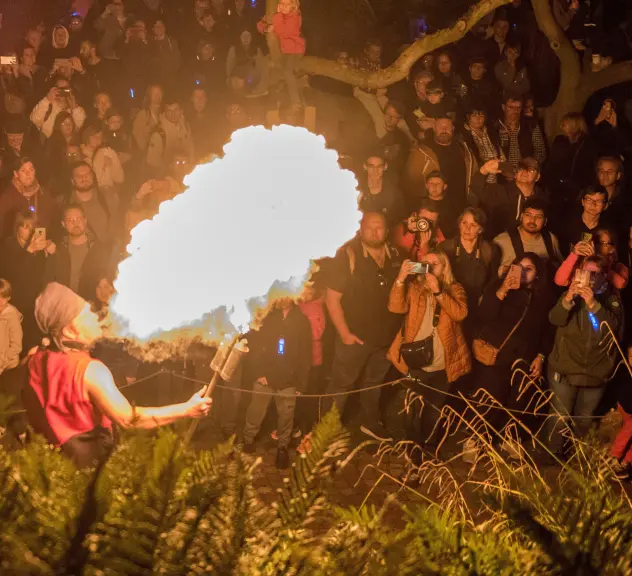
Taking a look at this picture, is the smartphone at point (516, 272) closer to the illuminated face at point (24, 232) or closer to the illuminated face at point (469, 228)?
the illuminated face at point (469, 228)

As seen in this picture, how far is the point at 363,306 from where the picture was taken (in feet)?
25.7

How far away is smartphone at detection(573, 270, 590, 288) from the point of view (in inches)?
285

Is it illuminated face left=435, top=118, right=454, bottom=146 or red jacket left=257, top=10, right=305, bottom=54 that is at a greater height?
red jacket left=257, top=10, right=305, bottom=54

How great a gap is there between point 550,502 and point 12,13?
1188 centimetres

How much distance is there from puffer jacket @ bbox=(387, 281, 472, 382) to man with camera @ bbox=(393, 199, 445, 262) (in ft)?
1.66

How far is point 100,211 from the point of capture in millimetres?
9141

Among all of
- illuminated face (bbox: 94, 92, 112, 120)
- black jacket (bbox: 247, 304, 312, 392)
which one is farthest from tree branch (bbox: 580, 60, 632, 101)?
illuminated face (bbox: 94, 92, 112, 120)

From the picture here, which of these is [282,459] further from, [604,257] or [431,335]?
[604,257]

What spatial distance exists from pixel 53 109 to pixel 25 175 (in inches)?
62.4

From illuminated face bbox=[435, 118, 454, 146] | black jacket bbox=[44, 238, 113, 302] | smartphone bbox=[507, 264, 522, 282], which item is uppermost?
illuminated face bbox=[435, 118, 454, 146]

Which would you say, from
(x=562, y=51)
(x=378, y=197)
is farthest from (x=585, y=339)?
(x=562, y=51)

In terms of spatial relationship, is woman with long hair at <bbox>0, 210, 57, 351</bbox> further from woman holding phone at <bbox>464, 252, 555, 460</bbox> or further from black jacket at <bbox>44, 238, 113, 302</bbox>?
woman holding phone at <bbox>464, 252, 555, 460</bbox>

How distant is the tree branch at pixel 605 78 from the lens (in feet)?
33.3

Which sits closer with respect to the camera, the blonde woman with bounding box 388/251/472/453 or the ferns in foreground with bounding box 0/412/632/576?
the ferns in foreground with bounding box 0/412/632/576
